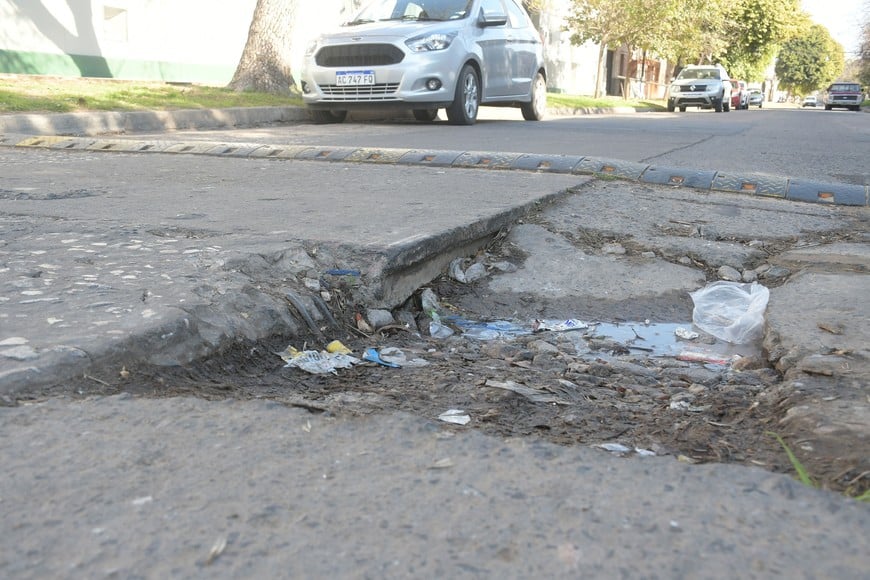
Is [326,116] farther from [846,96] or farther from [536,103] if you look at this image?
[846,96]

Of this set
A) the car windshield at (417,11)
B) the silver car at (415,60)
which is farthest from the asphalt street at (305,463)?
the car windshield at (417,11)

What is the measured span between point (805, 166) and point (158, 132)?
6095mm

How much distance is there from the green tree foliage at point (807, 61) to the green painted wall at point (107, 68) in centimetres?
8376

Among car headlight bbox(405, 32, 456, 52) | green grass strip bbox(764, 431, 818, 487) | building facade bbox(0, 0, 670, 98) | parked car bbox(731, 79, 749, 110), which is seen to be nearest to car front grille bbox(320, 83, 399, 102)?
car headlight bbox(405, 32, 456, 52)

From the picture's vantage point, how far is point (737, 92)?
34406mm

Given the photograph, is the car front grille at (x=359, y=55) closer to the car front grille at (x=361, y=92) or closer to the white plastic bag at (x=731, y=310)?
the car front grille at (x=361, y=92)

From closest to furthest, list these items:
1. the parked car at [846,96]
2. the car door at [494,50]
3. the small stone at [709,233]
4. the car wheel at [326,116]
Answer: the small stone at [709,233]
the car door at [494,50]
the car wheel at [326,116]
the parked car at [846,96]

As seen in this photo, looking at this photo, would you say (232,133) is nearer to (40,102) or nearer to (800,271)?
(40,102)

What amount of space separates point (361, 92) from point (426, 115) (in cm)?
163

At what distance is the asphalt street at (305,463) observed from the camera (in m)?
1.02

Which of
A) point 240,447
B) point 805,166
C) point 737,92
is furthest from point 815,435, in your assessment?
point 737,92

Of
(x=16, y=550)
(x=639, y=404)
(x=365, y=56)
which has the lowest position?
(x=639, y=404)

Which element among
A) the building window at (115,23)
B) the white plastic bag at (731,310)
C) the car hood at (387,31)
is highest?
the building window at (115,23)

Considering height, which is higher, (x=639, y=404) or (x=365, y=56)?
(x=365, y=56)
